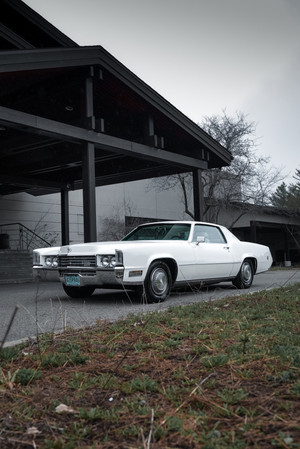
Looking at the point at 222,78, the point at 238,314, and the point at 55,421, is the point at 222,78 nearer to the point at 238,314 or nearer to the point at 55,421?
the point at 238,314

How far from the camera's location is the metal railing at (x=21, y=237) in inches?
750

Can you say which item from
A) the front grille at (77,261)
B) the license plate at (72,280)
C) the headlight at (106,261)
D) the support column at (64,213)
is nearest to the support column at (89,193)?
the front grille at (77,261)

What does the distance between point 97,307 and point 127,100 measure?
24.4 feet

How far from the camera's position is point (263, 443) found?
1710mm

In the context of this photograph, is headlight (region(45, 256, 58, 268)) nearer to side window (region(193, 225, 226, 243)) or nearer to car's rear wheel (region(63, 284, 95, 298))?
car's rear wheel (region(63, 284, 95, 298))

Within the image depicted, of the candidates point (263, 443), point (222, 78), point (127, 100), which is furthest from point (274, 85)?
point (263, 443)

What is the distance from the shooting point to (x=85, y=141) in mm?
10922

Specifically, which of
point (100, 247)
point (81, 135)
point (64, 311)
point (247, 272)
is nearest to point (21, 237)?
point (81, 135)

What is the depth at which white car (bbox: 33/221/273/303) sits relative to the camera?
21.5 ft

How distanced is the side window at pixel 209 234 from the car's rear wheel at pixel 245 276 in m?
0.86

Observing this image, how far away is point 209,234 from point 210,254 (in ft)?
1.72

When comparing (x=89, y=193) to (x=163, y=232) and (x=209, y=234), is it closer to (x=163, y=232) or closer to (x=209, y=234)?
(x=163, y=232)

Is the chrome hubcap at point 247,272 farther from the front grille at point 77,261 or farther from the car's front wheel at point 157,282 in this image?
the front grille at point 77,261

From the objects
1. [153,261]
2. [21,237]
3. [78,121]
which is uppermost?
[78,121]
